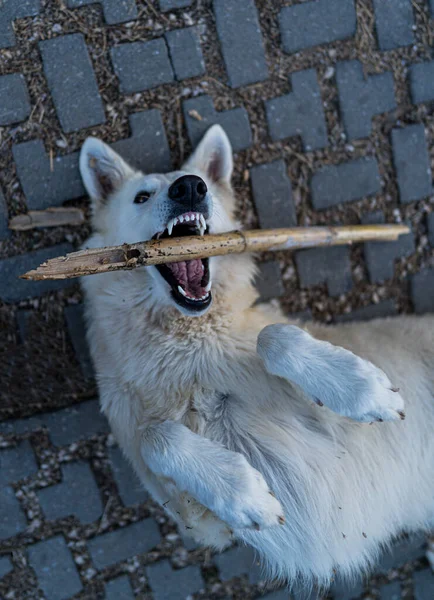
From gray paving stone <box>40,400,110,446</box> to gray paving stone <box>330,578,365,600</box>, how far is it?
219cm

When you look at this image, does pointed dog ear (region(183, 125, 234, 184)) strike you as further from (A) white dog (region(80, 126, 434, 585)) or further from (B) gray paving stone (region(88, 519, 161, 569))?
(B) gray paving stone (region(88, 519, 161, 569))

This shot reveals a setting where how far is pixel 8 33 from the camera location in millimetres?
3500

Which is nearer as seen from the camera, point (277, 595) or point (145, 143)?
point (145, 143)

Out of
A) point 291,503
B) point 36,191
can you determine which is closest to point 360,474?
point 291,503

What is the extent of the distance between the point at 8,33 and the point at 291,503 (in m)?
3.56

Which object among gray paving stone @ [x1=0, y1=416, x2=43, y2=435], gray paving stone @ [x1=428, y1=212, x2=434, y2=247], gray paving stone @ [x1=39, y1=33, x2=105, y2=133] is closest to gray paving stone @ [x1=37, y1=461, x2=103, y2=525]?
gray paving stone @ [x1=0, y1=416, x2=43, y2=435]

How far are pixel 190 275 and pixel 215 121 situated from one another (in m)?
1.43

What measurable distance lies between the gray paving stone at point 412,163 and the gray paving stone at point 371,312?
0.83m

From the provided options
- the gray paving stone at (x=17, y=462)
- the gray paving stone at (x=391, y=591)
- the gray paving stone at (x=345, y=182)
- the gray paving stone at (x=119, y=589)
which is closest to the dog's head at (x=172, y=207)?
the gray paving stone at (x=345, y=182)

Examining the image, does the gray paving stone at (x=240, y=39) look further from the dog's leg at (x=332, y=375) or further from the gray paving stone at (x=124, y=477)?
the gray paving stone at (x=124, y=477)

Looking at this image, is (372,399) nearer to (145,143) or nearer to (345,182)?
(345,182)

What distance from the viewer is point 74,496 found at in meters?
3.79

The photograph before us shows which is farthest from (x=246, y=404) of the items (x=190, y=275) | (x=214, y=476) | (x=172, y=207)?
(x=172, y=207)

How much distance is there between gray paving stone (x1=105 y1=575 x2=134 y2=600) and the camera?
3840mm
